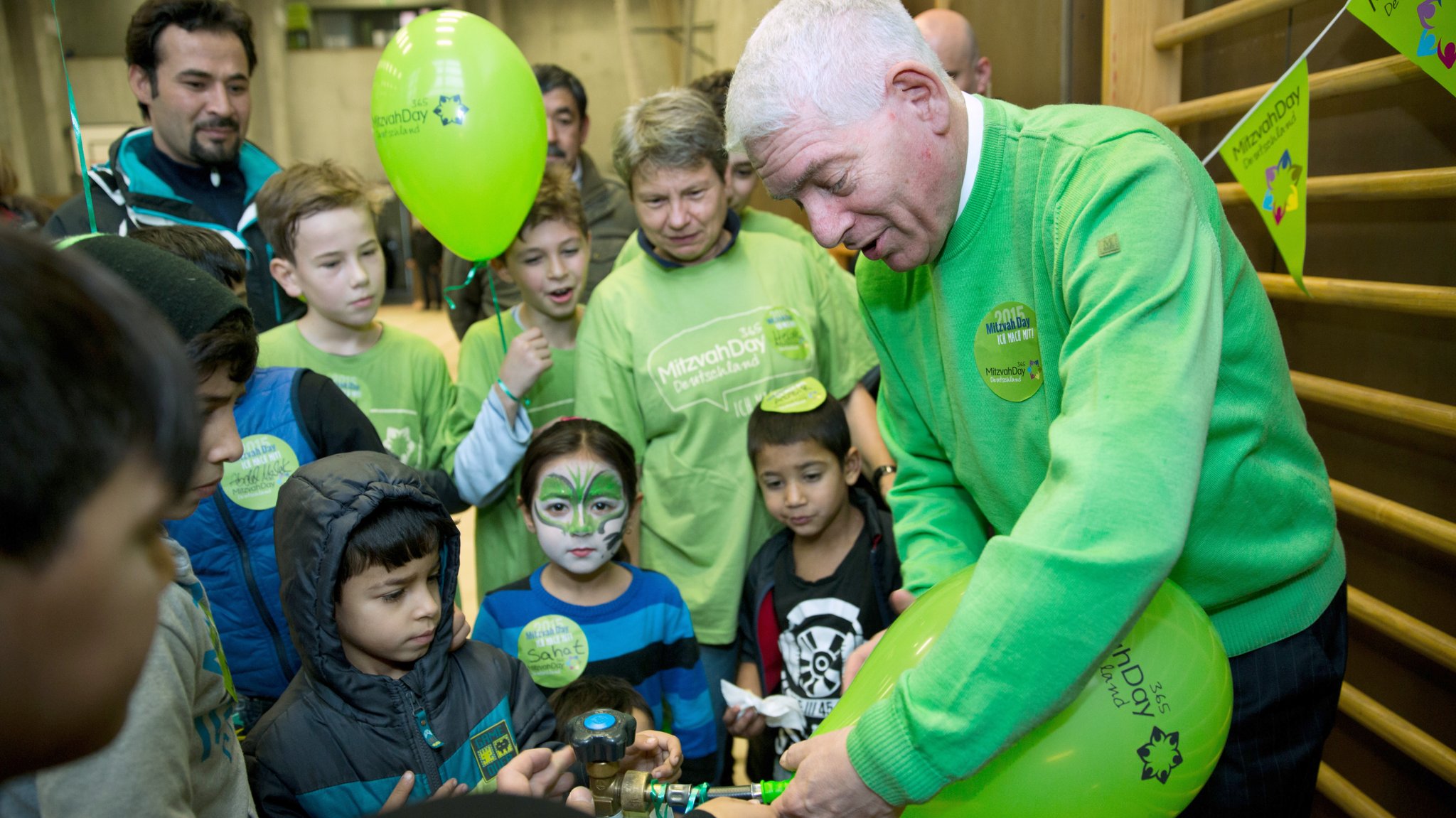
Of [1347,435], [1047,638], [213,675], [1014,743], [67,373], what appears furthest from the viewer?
[1347,435]

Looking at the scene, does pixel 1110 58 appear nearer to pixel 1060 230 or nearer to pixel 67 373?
pixel 1060 230

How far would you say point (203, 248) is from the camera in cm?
193

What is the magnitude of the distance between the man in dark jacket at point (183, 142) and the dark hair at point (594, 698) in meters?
1.30

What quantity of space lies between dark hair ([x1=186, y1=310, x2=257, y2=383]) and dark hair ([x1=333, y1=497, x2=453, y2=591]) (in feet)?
0.98

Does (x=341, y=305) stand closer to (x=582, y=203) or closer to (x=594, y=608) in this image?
(x=594, y=608)

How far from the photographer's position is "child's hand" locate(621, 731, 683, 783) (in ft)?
4.92

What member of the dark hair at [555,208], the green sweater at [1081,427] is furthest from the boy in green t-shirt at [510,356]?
the green sweater at [1081,427]

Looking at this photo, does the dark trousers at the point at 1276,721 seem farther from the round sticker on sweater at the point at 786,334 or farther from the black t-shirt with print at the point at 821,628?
the round sticker on sweater at the point at 786,334

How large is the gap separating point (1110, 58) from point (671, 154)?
1143 millimetres

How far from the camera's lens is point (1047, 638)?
0.84 metres

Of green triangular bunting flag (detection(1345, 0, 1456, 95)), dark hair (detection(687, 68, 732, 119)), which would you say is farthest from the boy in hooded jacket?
dark hair (detection(687, 68, 732, 119))

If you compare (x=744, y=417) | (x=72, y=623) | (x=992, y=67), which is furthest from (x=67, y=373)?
(x=992, y=67)

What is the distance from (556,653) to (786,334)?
84 cm

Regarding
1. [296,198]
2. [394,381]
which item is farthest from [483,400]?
[296,198]
